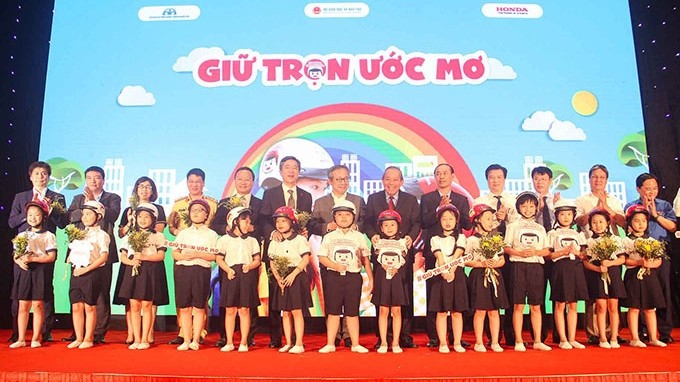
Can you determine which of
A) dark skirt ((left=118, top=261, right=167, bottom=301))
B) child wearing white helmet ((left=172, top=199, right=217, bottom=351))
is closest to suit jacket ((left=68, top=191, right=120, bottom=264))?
dark skirt ((left=118, top=261, right=167, bottom=301))

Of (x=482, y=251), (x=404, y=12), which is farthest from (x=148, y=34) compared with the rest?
(x=482, y=251)

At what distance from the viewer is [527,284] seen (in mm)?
4469

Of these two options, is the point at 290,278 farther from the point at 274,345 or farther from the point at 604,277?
the point at 604,277

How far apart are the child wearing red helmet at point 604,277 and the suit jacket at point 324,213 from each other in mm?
1857

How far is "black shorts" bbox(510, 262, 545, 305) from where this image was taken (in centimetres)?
444

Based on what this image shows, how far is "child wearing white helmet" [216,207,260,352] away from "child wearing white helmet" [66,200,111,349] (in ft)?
3.24

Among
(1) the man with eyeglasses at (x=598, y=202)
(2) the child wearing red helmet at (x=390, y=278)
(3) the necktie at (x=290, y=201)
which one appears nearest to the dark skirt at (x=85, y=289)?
(3) the necktie at (x=290, y=201)

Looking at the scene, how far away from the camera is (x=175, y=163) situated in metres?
5.53

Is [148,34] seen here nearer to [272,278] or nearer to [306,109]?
[306,109]

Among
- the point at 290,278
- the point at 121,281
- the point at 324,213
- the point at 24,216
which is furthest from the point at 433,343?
the point at 24,216

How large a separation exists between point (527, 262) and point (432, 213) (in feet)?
2.74

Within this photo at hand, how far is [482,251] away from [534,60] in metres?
2.30

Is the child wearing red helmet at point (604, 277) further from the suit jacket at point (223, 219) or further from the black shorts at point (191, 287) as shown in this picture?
the black shorts at point (191, 287)

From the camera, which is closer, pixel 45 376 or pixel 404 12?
pixel 45 376
